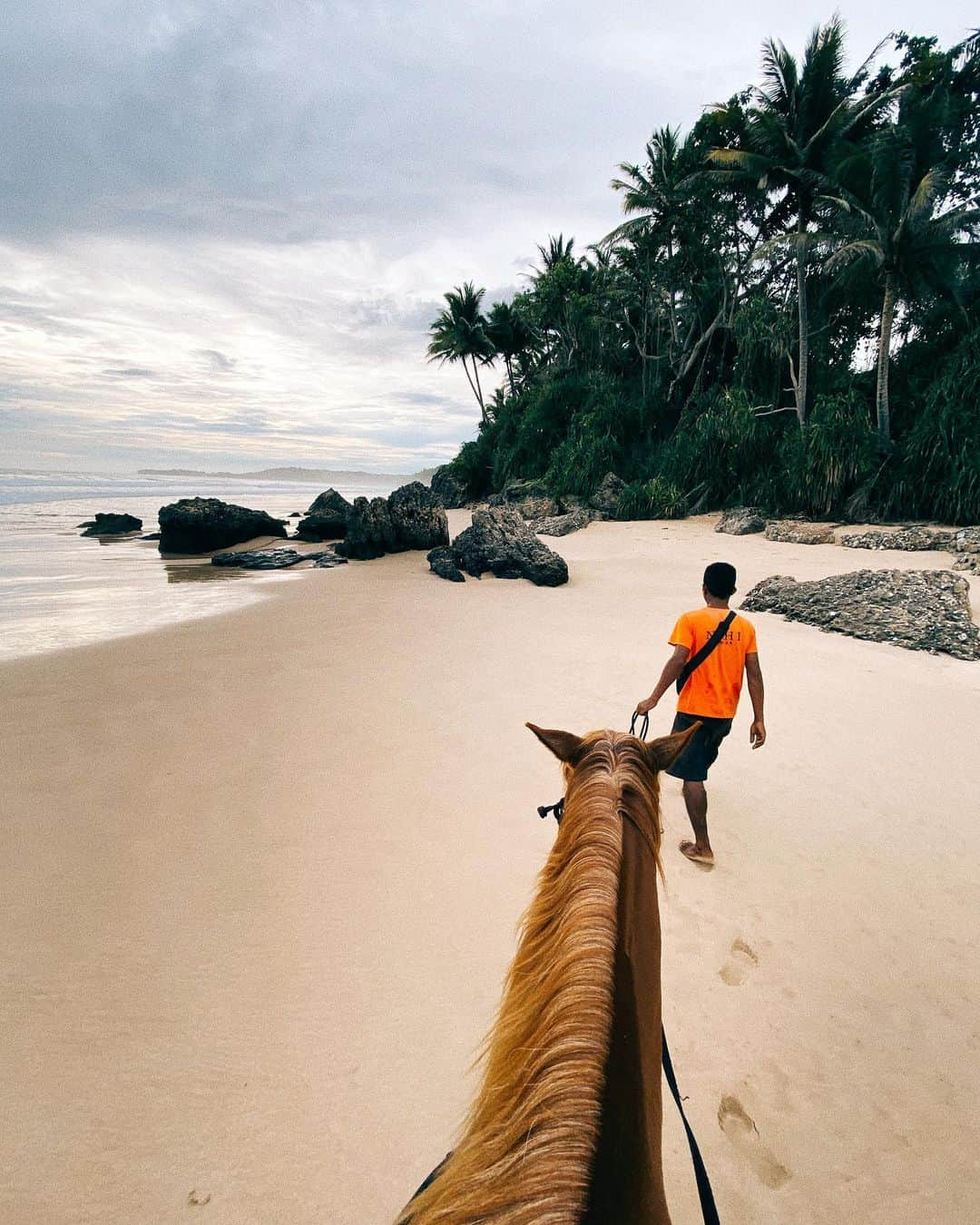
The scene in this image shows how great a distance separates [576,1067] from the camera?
2.41ft

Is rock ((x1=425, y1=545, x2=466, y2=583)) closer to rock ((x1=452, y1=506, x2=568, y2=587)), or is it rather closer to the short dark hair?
rock ((x1=452, y1=506, x2=568, y2=587))

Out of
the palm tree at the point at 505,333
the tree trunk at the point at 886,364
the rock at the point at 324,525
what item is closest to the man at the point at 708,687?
the tree trunk at the point at 886,364

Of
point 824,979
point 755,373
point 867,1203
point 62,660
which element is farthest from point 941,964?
point 755,373

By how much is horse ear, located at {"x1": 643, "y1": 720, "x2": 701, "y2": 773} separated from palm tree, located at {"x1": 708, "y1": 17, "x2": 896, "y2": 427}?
55.7 ft

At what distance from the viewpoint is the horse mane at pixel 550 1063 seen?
2.08 feet

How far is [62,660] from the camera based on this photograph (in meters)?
5.41

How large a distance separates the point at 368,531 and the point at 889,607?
1097 cm

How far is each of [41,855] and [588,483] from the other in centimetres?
1993

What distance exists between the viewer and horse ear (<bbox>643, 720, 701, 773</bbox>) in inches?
56.0

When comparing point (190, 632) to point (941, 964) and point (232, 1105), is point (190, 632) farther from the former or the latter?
point (941, 964)

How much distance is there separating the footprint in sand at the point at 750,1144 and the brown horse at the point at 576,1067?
1.03m

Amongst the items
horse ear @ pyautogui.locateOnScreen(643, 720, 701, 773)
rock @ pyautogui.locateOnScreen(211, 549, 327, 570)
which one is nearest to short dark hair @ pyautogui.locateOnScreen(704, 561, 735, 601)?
horse ear @ pyautogui.locateOnScreen(643, 720, 701, 773)

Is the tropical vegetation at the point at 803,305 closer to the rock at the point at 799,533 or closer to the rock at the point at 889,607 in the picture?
the rock at the point at 799,533

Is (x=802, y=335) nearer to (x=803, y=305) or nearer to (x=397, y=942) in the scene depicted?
(x=803, y=305)
